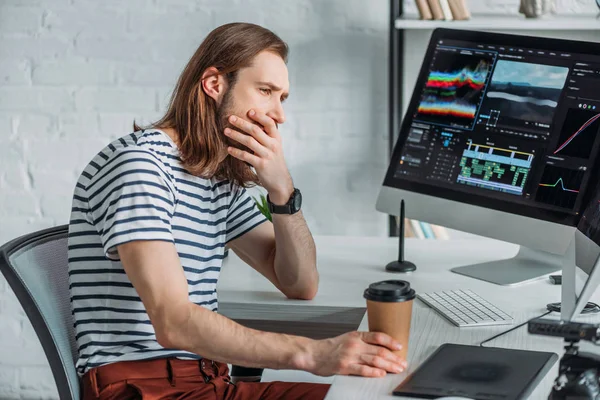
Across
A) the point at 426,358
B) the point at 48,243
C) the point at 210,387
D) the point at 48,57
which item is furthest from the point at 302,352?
the point at 48,57

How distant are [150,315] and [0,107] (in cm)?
179

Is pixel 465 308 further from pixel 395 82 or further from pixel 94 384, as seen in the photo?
pixel 395 82

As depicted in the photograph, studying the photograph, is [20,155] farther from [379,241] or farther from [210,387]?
[210,387]

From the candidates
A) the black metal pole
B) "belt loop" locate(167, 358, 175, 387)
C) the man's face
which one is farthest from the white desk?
the black metal pole

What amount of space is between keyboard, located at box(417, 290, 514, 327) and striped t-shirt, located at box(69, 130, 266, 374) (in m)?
0.42

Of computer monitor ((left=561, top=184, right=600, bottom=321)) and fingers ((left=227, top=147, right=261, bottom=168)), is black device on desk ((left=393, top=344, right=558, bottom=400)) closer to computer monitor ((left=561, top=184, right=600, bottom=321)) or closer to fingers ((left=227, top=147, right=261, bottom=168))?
computer monitor ((left=561, top=184, right=600, bottom=321))

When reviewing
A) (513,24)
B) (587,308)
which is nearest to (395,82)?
(513,24)

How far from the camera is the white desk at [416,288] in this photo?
1255 millimetres

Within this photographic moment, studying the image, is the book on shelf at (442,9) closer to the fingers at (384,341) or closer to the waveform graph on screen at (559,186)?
the waveform graph on screen at (559,186)

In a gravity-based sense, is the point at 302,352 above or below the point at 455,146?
below

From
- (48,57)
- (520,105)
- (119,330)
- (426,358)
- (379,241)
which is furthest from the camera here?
(48,57)

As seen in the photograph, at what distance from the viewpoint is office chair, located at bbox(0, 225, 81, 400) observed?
57.2 inches

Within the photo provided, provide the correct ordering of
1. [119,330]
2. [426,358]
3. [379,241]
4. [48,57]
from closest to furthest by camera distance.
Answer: [426,358] → [119,330] → [379,241] → [48,57]

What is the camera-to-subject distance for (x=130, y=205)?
1397mm
